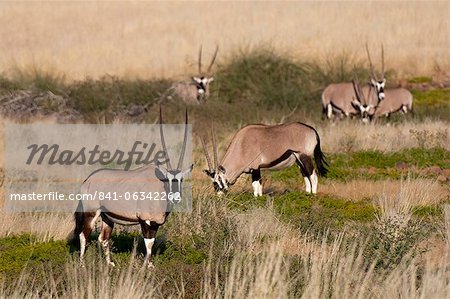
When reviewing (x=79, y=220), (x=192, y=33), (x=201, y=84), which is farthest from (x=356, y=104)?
(x=79, y=220)

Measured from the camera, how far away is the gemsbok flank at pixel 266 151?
1475 centimetres

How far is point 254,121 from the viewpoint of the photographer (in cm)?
A: 2564

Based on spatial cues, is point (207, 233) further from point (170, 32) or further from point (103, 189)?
point (170, 32)

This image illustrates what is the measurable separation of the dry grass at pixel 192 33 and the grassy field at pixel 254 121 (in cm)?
12

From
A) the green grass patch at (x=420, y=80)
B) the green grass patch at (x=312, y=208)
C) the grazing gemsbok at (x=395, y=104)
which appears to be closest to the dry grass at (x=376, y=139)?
the green grass patch at (x=312, y=208)

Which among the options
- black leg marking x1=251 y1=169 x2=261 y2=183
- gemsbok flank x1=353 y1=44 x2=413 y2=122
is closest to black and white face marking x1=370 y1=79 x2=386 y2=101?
gemsbok flank x1=353 y1=44 x2=413 y2=122

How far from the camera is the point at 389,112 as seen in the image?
95.8 feet

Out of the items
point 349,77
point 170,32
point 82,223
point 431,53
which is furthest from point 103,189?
point 170,32

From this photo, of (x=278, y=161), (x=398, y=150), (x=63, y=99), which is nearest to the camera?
(x=278, y=161)

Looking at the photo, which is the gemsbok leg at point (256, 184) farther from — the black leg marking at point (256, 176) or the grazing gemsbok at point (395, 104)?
the grazing gemsbok at point (395, 104)

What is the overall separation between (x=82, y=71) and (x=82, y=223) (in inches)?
982

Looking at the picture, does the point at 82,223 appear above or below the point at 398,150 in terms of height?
above

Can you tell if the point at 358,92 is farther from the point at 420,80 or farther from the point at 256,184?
the point at 256,184

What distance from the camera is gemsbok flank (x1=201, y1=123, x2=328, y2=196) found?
14.8 meters
